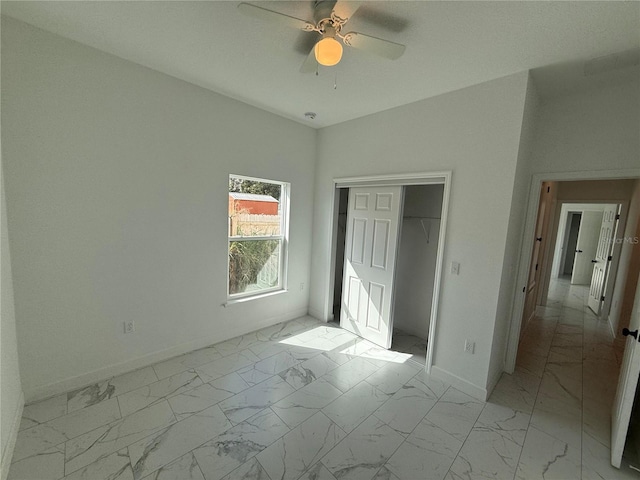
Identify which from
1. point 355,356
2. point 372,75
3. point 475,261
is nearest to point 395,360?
point 355,356

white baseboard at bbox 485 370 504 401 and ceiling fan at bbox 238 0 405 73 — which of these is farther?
white baseboard at bbox 485 370 504 401

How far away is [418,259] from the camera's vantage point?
11.7 ft

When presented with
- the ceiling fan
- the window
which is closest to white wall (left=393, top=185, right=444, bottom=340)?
the window

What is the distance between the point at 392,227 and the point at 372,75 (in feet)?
5.17

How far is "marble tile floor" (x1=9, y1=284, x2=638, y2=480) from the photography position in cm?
161

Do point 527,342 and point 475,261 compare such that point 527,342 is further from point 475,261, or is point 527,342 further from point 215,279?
point 215,279

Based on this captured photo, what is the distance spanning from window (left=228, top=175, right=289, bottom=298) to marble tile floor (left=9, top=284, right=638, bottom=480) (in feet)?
2.85

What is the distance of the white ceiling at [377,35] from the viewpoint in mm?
1501

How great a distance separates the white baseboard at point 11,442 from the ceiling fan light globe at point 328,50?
2920mm

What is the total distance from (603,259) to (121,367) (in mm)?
7459

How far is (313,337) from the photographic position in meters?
3.33

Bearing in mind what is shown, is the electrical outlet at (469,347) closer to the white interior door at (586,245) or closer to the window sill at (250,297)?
the window sill at (250,297)

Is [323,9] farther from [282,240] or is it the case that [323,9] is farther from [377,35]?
[282,240]

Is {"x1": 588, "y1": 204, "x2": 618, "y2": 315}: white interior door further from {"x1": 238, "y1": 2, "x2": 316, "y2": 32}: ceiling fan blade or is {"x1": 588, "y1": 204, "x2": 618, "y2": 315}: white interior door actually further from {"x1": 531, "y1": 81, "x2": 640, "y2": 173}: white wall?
{"x1": 238, "y1": 2, "x2": 316, "y2": 32}: ceiling fan blade
